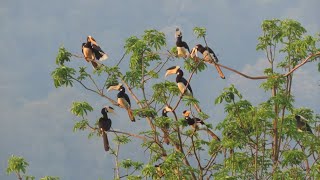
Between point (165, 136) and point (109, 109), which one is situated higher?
point (109, 109)

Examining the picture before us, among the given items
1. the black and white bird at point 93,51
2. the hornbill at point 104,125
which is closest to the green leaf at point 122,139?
the hornbill at point 104,125

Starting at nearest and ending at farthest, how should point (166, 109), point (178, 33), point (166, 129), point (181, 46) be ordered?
point (166, 109) → point (166, 129) → point (181, 46) → point (178, 33)

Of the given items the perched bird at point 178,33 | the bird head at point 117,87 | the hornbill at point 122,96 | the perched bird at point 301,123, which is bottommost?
the perched bird at point 301,123

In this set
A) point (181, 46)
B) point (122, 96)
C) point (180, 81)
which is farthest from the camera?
point (181, 46)

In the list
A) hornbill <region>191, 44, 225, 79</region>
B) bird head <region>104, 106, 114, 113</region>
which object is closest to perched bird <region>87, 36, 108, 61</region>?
bird head <region>104, 106, 114, 113</region>

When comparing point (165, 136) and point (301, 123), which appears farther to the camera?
point (301, 123)

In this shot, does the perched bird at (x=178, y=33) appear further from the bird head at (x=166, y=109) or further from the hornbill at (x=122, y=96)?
the bird head at (x=166, y=109)

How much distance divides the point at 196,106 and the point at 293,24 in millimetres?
3366

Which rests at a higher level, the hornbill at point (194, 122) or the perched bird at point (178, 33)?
the perched bird at point (178, 33)

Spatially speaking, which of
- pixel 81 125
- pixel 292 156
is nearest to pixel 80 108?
pixel 81 125

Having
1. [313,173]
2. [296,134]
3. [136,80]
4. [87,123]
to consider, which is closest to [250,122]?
[296,134]

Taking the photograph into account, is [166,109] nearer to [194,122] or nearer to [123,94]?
[194,122]

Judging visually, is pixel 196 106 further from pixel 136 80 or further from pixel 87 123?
pixel 87 123

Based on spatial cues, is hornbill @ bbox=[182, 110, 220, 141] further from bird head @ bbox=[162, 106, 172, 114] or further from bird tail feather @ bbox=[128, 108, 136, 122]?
bird tail feather @ bbox=[128, 108, 136, 122]
